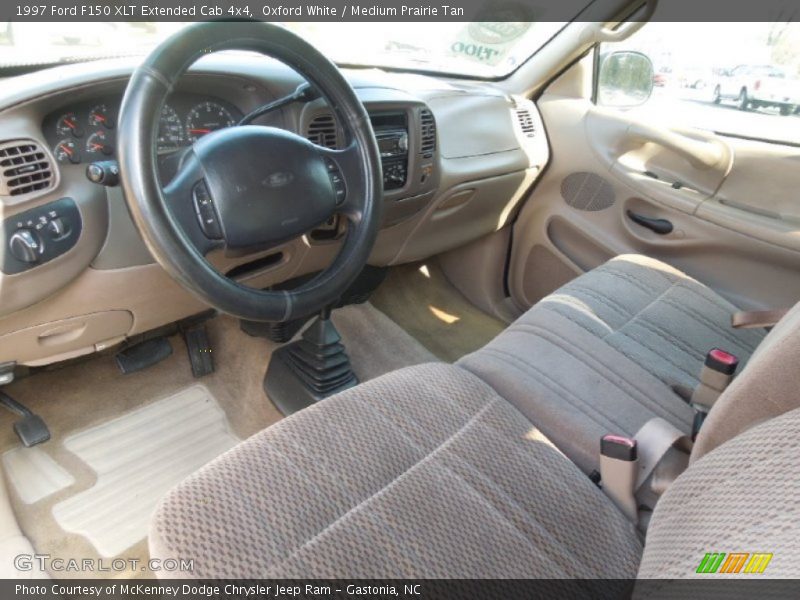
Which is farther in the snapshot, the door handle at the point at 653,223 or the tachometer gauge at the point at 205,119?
the door handle at the point at 653,223

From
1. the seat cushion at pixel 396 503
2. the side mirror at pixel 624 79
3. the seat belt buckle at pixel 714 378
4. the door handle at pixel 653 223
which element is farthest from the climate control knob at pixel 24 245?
the side mirror at pixel 624 79

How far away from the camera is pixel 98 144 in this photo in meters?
1.21

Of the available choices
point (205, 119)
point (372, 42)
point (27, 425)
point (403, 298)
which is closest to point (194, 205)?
point (205, 119)

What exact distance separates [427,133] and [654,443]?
107 centimetres

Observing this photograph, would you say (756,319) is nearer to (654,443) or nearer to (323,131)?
(654,443)

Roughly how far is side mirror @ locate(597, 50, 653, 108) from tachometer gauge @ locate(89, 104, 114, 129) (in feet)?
5.38

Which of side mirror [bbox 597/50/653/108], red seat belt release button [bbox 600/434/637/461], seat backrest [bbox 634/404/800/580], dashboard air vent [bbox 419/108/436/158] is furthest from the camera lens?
side mirror [bbox 597/50/653/108]

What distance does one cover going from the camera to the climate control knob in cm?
107

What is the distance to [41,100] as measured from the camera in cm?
109

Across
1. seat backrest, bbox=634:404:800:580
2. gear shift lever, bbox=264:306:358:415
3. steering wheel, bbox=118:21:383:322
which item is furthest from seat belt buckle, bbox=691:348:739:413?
gear shift lever, bbox=264:306:358:415

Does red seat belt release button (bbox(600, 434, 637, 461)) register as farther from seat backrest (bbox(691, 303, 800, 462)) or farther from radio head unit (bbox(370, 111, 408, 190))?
radio head unit (bbox(370, 111, 408, 190))

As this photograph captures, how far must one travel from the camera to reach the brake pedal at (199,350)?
192 cm

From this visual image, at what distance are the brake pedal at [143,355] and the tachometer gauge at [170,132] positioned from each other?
764 millimetres

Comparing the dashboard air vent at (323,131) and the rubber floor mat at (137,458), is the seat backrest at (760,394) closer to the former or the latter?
the dashboard air vent at (323,131)
